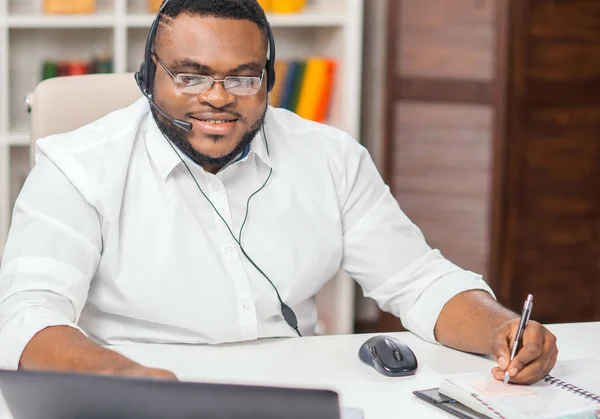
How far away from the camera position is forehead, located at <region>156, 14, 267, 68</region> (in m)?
1.58

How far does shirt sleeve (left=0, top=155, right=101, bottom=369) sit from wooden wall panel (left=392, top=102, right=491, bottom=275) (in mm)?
1941

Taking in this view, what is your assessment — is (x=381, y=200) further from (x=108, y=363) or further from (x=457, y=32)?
(x=457, y=32)

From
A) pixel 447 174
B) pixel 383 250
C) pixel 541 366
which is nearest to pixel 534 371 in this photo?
pixel 541 366

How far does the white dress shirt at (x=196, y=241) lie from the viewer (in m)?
1.52

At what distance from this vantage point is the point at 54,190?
60.9 inches

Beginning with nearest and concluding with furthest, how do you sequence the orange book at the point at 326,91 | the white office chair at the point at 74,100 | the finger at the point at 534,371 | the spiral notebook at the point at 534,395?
the spiral notebook at the point at 534,395 → the finger at the point at 534,371 → the white office chair at the point at 74,100 → the orange book at the point at 326,91

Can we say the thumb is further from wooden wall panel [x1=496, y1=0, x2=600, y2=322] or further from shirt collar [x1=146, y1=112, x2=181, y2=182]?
wooden wall panel [x1=496, y1=0, x2=600, y2=322]

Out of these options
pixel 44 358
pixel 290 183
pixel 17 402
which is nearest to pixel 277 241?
pixel 290 183

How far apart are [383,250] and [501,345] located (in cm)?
40

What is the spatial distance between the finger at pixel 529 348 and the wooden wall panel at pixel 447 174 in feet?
6.17

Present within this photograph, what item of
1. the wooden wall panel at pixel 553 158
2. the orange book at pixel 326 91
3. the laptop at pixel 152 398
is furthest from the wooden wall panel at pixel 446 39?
the laptop at pixel 152 398

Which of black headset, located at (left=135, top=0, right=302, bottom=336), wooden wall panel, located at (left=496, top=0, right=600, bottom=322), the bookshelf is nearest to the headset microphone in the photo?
black headset, located at (left=135, top=0, right=302, bottom=336)

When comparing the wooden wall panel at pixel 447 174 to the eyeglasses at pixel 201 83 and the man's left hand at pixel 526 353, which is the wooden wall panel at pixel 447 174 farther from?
the man's left hand at pixel 526 353

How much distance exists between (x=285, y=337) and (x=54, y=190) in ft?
1.47
